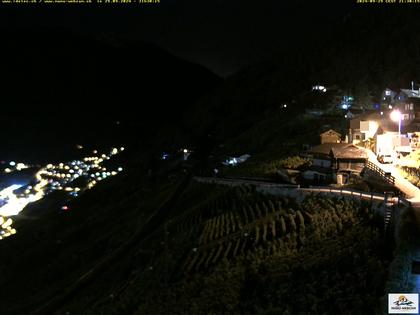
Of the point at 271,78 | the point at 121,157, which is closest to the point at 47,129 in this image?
the point at 121,157

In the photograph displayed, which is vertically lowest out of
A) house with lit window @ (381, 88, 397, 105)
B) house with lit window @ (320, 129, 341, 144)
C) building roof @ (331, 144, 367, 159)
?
building roof @ (331, 144, 367, 159)

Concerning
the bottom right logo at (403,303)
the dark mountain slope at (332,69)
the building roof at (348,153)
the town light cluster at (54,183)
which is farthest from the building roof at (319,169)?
the town light cluster at (54,183)

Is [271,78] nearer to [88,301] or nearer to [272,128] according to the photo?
Answer: [272,128]

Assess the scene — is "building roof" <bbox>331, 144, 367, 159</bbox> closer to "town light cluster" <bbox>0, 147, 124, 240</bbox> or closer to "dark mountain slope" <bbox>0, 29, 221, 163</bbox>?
"town light cluster" <bbox>0, 147, 124, 240</bbox>

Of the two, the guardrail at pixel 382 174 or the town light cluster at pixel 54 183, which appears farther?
the town light cluster at pixel 54 183

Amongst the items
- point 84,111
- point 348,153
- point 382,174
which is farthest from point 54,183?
point 84,111

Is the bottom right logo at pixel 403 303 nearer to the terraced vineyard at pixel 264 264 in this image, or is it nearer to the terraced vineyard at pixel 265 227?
the terraced vineyard at pixel 264 264

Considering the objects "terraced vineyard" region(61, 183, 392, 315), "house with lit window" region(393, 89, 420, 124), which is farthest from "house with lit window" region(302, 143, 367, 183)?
"house with lit window" region(393, 89, 420, 124)

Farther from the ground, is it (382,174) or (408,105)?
(408,105)

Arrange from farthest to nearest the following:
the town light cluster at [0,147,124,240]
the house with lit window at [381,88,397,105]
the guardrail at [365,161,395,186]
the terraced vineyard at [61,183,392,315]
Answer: the town light cluster at [0,147,124,240], the house with lit window at [381,88,397,105], the guardrail at [365,161,395,186], the terraced vineyard at [61,183,392,315]

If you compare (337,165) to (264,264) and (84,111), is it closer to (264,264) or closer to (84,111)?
(264,264)
